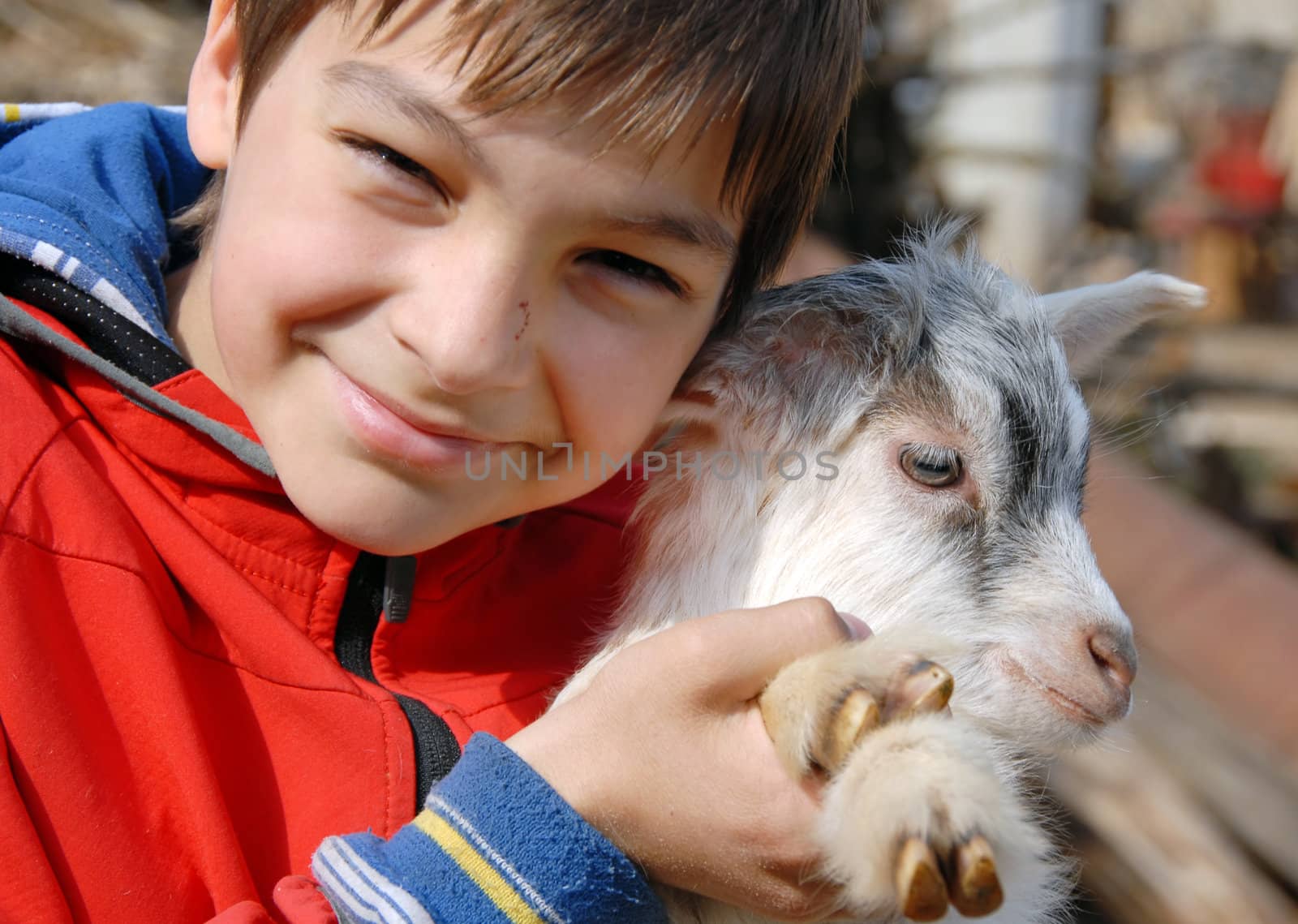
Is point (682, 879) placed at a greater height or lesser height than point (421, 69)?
lesser

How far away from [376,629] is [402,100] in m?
0.69

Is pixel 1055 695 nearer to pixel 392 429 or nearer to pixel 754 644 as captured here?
pixel 754 644

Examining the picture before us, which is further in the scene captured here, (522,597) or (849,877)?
(522,597)

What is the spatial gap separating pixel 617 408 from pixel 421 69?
1.42 feet

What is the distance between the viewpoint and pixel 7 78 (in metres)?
4.42

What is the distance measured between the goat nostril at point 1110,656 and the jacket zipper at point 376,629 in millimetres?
803

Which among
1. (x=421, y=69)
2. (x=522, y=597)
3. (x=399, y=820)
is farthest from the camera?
(x=522, y=597)

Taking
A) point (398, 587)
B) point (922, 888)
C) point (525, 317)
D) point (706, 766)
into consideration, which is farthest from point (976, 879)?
point (398, 587)

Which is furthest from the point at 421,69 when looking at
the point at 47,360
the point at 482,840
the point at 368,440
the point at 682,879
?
the point at 682,879

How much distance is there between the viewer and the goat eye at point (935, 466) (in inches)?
65.4

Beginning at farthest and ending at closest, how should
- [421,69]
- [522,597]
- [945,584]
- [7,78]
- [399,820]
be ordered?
1. [7,78]
2. [522,597]
3. [945,584]
4. [399,820]
5. [421,69]

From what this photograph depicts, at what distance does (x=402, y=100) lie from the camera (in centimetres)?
132

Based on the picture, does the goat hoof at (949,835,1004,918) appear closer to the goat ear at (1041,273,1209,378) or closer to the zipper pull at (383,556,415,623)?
the zipper pull at (383,556,415,623)

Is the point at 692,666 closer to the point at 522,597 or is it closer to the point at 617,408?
the point at 617,408
